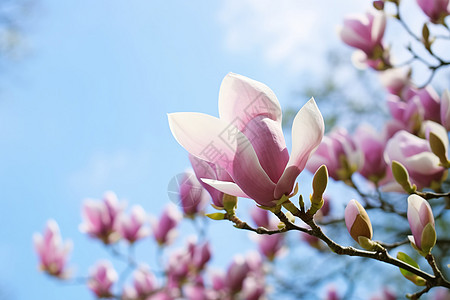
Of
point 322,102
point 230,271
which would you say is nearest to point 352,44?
point 230,271

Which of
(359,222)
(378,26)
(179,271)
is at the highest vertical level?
(378,26)

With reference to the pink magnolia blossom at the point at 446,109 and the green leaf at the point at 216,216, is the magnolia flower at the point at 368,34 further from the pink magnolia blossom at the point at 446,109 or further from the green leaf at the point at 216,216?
the green leaf at the point at 216,216

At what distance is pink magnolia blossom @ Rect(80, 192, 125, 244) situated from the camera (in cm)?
188

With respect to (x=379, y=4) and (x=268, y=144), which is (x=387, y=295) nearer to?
(x=379, y=4)

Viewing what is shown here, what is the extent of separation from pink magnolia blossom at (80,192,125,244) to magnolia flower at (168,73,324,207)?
1442mm

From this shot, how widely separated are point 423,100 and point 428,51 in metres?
0.14

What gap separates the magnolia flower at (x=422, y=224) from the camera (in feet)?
1.99

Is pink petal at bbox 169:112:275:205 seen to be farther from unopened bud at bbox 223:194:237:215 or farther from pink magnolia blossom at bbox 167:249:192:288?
pink magnolia blossom at bbox 167:249:192:288

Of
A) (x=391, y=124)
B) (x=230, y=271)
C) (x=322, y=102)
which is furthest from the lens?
(x=322, y=102)

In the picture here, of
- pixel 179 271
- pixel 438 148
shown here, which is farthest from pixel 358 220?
pixel 179 271

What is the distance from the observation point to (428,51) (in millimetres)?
1107

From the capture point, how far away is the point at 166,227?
6.68 feet

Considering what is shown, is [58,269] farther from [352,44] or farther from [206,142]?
[206,142]

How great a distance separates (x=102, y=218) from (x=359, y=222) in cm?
148
